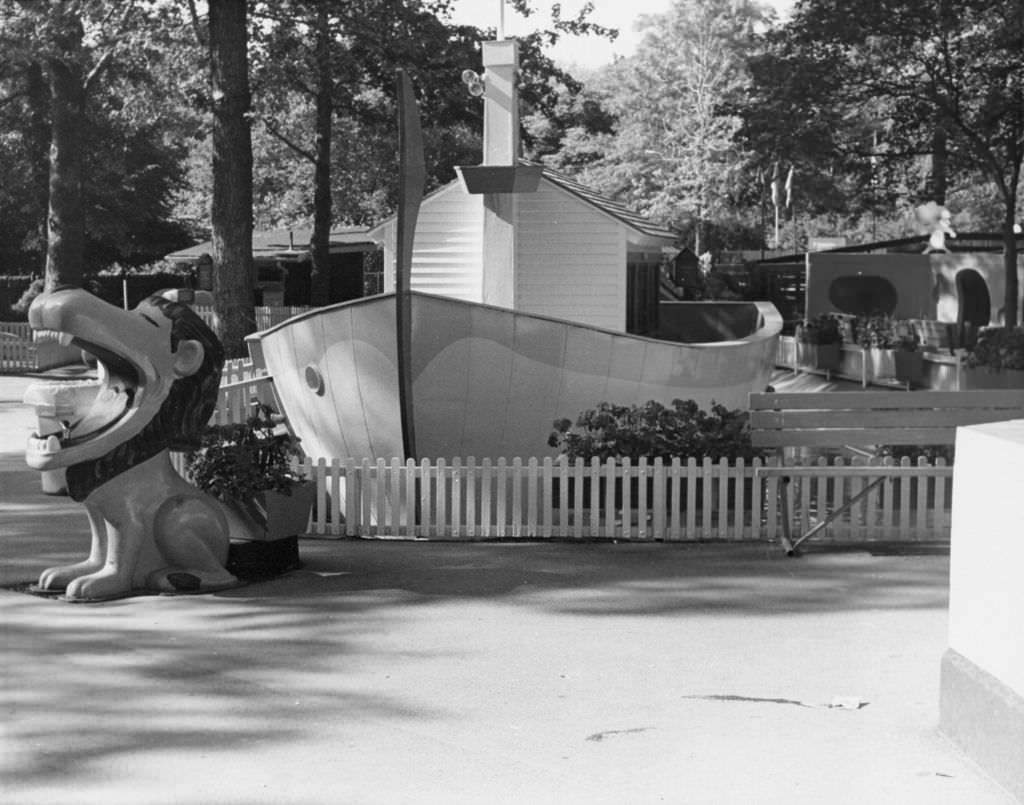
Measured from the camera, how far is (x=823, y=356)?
32875 millimetres

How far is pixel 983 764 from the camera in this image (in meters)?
6.30

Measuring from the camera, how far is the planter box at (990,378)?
23750 millimetres

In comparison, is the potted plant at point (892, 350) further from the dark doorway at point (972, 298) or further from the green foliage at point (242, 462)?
the green foliage at point (242, 462)

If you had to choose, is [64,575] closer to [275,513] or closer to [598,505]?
[275,513]

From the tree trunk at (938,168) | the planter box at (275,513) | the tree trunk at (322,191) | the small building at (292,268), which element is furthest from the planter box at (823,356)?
the planter box at (275,513)

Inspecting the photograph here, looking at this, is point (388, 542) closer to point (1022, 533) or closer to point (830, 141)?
point (1022, 533)

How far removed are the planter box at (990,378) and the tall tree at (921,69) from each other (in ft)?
20.6

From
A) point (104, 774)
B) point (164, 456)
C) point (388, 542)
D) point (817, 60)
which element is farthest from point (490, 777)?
point (817, 60)

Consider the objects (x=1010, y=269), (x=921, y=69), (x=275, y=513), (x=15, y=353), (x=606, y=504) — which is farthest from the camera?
(x=15, y=353)

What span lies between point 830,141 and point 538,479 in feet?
69.6

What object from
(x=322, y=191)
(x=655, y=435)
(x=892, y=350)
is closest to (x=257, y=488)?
(x=655, y=435)

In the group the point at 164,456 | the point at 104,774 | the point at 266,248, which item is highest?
the point at 266,248

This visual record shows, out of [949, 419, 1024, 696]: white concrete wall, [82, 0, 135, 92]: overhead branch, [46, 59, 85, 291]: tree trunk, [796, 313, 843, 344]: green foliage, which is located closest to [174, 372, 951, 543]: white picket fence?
[949, 419, 1024, 696]: white concrete wall

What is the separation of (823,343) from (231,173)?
1508cm
